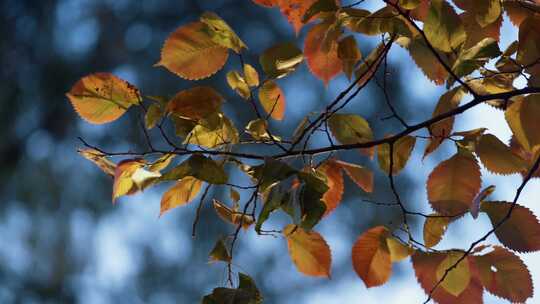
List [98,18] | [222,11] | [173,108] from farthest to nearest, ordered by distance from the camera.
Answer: [98,18], [222,11], [173,108]

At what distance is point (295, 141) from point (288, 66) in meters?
0.05

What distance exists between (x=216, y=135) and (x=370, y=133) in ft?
0.39

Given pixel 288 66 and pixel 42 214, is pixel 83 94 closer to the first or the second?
pixel 288 66

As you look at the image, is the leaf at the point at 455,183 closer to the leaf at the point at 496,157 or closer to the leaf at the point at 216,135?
the leaf at the point at 496,157

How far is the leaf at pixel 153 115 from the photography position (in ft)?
1.35

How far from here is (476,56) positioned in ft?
1.30

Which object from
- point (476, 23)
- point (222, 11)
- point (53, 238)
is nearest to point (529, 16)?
point (476, 23)

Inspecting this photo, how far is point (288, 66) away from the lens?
1.44 ft

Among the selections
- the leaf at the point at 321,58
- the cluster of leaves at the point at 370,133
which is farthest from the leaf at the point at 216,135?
the leaf at the point at 321,58

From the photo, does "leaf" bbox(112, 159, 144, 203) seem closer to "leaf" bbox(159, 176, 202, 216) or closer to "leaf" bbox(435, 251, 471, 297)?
"leaf" bbox(159, 176, 202, 216)

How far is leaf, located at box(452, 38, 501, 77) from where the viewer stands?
39 centimetres

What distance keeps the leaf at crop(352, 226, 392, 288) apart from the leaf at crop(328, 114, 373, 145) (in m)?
0.06

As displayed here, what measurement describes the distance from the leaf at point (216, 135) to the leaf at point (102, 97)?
42 millimetres

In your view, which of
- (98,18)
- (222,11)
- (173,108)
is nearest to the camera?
(173,108)
